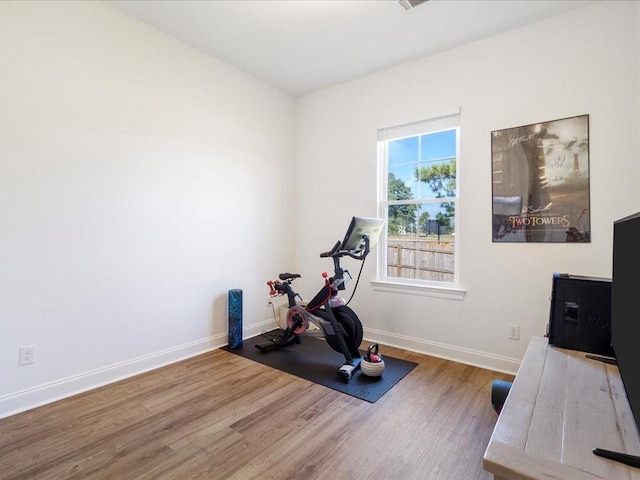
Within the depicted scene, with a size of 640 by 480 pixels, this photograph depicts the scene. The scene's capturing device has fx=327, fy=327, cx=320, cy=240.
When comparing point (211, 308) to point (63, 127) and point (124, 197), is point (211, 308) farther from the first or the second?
point (63, 127)

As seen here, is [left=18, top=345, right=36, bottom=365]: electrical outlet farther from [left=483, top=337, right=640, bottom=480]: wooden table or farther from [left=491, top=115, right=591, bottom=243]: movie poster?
[left=491, top=115, right=591, bottom=243]: movie poster

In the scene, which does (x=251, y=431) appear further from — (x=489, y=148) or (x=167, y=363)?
(x=489, y=148)

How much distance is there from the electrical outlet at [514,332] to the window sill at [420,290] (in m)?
0.46

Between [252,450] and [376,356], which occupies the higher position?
[376,356]

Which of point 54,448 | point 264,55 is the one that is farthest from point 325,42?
point 54,448

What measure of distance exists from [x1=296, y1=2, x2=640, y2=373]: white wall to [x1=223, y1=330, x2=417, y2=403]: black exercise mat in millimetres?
593

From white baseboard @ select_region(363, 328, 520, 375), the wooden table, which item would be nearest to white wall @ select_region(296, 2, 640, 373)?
white baseboard @ select_region(363, 328, 520, 375)

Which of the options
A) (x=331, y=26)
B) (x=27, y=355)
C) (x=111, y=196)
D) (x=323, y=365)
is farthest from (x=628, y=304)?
(x=27, y=355)

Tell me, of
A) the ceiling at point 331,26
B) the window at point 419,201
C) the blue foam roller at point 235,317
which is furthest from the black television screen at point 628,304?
the blue foam roller at point 235,317

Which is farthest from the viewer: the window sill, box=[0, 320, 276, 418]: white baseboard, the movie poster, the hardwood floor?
the window sill

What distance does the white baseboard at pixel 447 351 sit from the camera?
9.30 feet

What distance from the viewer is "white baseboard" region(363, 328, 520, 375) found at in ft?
9.30

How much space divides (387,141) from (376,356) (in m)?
2.26

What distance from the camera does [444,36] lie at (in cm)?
293
